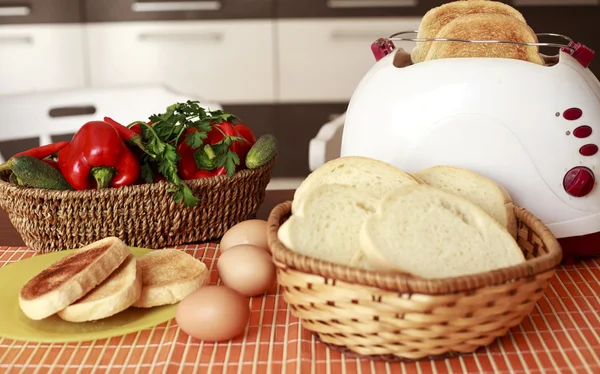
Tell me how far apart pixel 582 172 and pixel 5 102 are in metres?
1.42

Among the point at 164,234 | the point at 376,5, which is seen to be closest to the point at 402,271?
the point at 164,234

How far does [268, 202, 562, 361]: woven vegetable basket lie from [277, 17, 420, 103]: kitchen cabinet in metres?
1.97

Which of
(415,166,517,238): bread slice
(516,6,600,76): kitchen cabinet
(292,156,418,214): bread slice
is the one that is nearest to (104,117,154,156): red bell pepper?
(292,156,418,214): bread slice

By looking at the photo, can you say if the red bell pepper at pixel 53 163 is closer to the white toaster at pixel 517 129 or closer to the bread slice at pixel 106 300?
the bread slice at pixel 106 300

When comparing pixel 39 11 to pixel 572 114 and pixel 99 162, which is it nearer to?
pixel 99 162

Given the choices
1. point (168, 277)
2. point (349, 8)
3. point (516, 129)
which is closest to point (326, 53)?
point (349, 8)

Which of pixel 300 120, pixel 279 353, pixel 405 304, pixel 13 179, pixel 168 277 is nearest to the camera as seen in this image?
pixel 405 304

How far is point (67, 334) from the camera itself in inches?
30.7

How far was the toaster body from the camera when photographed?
0.93 metres

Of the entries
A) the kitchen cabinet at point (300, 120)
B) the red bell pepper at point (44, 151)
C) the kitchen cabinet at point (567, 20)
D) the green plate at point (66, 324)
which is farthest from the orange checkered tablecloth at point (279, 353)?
the kitchen cabinet at point (567, 20)

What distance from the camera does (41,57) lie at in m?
2.66

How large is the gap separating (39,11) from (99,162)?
5.81 feet

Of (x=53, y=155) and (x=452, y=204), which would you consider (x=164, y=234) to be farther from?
(x=452, y=204)

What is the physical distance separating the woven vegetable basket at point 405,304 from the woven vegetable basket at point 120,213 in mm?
354
